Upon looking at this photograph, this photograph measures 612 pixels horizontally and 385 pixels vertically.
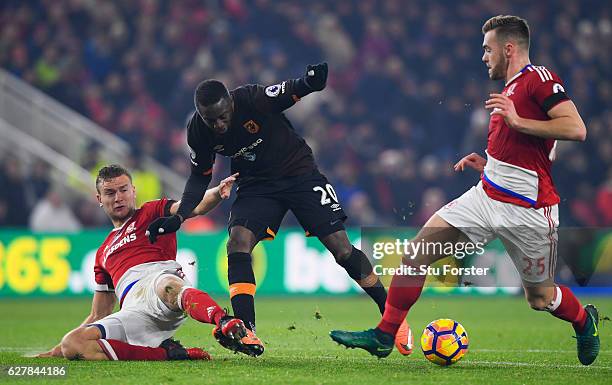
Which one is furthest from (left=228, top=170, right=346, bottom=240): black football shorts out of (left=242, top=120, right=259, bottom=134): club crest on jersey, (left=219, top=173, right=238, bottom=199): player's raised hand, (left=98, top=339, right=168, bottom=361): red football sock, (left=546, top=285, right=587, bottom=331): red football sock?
(left=546, top=285, right=587, bottom=331): red football sock

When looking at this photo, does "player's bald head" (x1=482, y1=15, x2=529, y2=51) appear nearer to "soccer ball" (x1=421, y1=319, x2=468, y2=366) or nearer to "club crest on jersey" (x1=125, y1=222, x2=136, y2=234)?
"soccer ball" (x1=421, y1=319, x2=468, y2=366)

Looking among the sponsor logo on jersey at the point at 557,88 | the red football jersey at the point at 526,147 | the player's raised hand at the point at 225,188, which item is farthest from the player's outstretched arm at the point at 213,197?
the sponsor logo on jersey at the point at 557,88

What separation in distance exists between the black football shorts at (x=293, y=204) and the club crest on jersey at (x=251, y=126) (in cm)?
38

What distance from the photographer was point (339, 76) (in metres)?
17.2

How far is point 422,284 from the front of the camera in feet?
19.7

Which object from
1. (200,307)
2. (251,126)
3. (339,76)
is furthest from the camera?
(339,76)

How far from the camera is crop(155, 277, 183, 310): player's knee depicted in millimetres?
6133

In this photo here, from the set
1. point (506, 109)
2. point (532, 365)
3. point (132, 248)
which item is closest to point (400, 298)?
point (532, 365)

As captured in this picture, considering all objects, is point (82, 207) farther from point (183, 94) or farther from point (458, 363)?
point (458, 363)

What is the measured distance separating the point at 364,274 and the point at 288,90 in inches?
54.5

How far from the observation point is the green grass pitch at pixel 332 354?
17.8 ft

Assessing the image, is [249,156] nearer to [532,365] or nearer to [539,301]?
[539,301]

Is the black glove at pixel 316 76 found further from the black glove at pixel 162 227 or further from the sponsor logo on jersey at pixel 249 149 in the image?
the black glove at pixel 162 227

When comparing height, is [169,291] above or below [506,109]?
below
